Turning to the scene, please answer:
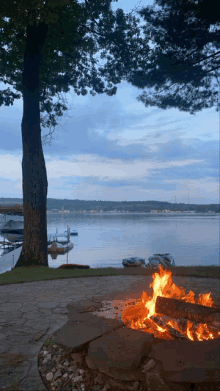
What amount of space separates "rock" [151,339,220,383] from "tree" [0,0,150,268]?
7.81 m

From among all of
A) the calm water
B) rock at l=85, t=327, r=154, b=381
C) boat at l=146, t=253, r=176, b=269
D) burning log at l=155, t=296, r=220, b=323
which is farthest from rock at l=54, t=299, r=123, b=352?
boat at l=146, t=253, r=176, b=269

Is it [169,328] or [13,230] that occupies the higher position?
[169,328]

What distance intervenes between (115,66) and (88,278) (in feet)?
32.1

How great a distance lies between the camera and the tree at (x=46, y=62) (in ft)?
33.0

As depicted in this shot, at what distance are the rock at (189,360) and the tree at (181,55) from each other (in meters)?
8.10

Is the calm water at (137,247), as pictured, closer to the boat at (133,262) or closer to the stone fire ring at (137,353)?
the boat at (133,262)

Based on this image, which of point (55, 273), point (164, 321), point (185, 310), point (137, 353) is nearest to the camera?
point (137, 353)

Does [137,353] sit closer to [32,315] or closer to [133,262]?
[32,315]

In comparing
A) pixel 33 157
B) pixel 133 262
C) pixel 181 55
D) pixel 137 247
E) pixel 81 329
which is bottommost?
pixel 137 247

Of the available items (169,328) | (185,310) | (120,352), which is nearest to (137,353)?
(120,352)

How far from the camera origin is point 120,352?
3006 millimetres

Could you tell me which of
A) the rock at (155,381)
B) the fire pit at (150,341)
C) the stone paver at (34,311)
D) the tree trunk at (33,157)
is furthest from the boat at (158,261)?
the rock at (155,381)

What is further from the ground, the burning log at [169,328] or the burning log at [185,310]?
the burning log at [185,310]

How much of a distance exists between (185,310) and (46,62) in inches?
464
